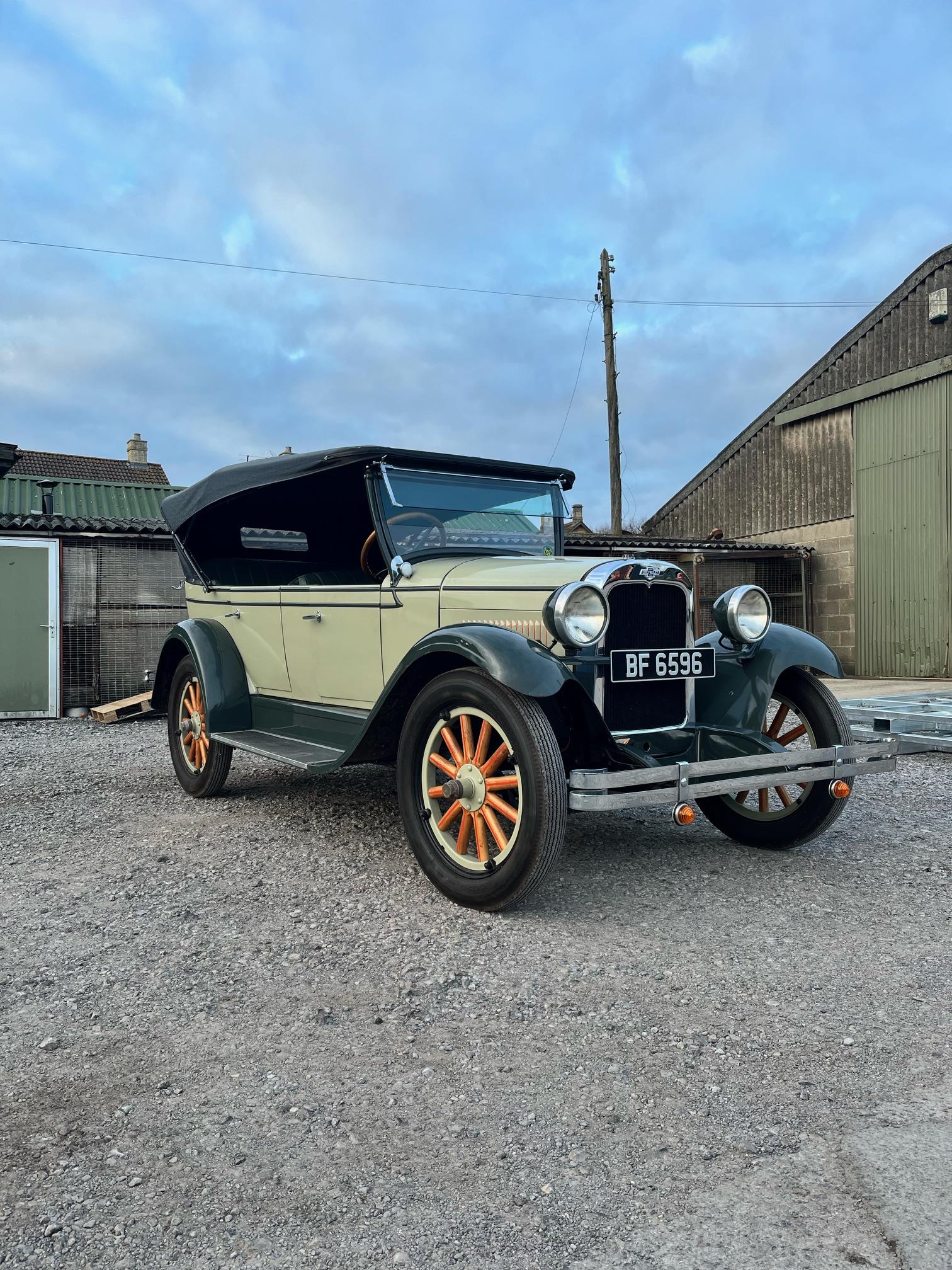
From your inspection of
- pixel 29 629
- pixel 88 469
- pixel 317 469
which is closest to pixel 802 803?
pixel 317 469

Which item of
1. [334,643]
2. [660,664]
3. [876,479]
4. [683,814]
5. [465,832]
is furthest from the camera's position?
[876,479]

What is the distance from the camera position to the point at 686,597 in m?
4.18

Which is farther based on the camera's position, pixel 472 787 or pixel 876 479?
pixel 876 479

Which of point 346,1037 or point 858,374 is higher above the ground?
point 858,374

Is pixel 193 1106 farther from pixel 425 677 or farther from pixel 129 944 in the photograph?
pixel 425 677

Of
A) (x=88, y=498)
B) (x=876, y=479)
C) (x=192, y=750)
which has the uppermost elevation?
(x=88, y=498)

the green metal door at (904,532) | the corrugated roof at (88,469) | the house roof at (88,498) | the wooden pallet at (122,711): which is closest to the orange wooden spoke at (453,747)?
the wooden pallet at (122,711)

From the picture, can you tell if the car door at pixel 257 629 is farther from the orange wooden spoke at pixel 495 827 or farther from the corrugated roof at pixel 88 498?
the corrugated roof at pixel 88 498

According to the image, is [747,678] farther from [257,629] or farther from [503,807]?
[257,629]

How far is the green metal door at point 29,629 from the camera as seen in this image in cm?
1030

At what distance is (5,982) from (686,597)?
308 cm

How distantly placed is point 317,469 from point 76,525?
7116mm

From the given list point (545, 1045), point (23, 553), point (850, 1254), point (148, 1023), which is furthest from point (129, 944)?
point (23, 553)

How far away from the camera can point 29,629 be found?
1041cm
